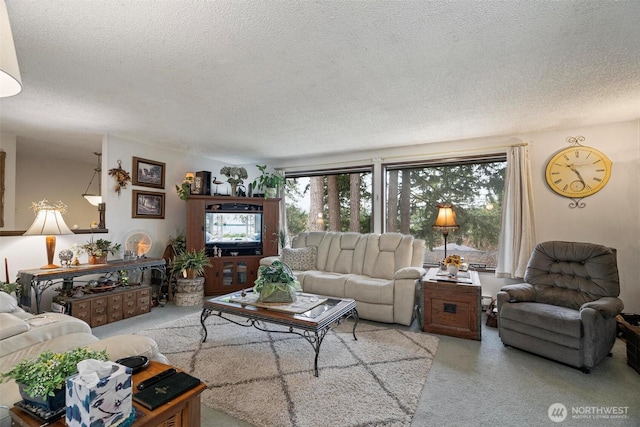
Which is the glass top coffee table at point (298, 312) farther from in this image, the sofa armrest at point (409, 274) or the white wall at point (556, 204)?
the white wall at point (556, 204)

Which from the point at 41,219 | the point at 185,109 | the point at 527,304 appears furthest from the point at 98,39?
the point at 527,304

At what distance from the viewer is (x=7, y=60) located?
1054mm

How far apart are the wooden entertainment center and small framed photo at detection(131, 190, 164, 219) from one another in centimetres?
48

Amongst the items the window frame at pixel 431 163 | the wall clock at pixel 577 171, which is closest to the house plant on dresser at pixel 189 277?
the window frame at pixel 431 163

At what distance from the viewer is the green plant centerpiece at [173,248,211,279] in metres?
4.14

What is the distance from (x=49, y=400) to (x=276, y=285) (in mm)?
1763

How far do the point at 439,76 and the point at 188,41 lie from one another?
1835 millimetres

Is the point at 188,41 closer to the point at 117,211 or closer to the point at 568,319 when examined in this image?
the point at 117,211

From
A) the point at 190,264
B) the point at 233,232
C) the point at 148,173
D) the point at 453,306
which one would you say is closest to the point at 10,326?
the point at 190,264

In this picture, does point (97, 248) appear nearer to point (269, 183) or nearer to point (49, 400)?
point (269, 183)

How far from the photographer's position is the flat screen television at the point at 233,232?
184 inches

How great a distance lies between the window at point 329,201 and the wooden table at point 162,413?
386 centimetres

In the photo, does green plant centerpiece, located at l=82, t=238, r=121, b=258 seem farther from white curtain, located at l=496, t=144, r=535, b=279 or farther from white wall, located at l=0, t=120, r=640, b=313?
white curtain, located at l=496, t=144, r=535, b=279

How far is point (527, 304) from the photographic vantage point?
8.83ft
